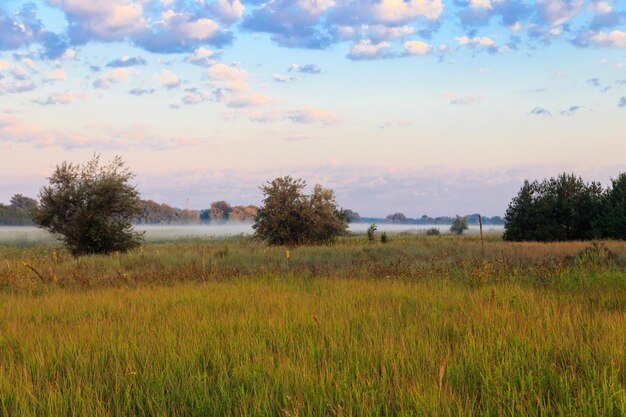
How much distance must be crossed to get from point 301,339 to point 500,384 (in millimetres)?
2382

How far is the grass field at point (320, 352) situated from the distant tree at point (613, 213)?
28583mm

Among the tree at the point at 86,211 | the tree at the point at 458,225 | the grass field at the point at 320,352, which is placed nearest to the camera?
the grass field at the point at 320,352

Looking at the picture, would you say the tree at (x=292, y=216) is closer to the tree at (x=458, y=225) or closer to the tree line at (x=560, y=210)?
the tree line at (x=560, y=210)

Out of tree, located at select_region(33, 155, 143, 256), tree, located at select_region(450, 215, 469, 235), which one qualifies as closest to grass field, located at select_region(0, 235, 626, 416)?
tree, located at select_region(33, 155, 143, 256)

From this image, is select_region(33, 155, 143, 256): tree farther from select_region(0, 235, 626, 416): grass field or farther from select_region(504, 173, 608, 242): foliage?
select_region(504, 173, 608, 242): foliage

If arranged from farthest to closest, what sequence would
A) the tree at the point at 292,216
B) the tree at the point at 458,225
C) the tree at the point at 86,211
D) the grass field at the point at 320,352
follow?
the tree at the point at 458,225, the tree at the point at 292,216, the tree at the point at 86,211, the grass field at the point at 320,352

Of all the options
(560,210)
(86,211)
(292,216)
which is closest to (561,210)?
(560,210)

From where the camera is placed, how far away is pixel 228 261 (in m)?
19.7

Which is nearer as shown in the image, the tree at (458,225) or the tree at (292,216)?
the tree at (292,216)

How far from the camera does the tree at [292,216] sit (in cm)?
3584

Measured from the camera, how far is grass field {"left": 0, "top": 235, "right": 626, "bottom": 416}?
389 centimetres

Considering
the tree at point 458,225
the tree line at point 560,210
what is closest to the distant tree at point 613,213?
the tree line at point 560,210

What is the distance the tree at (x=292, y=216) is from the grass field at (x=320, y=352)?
25.2 m

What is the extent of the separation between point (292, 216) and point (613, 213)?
75.9ft
